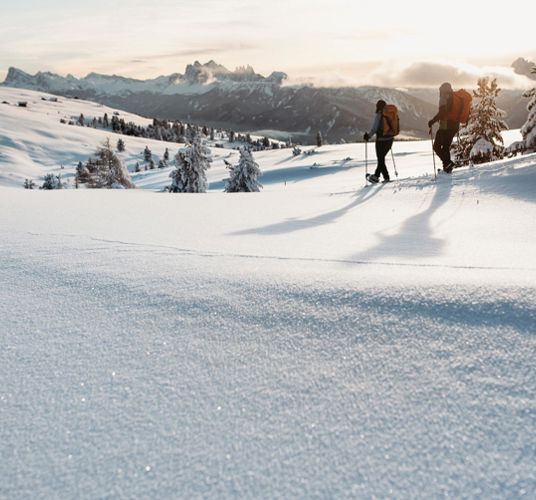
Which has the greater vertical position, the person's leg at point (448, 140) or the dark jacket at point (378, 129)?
the dark jacket at point (378, 129)

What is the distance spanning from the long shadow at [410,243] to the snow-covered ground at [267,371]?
66mm

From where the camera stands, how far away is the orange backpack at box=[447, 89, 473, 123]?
9.98 meters

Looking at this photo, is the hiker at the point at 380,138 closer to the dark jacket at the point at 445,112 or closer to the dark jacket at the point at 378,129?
the dark jacket at the point at 378,129

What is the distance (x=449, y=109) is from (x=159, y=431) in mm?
10293

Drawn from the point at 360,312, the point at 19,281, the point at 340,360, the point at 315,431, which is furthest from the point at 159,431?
the point at 19,281

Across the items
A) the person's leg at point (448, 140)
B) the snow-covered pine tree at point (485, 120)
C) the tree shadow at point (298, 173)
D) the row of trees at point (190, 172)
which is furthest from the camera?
the tree shadow at point (298, 173)

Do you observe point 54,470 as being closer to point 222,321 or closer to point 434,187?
point 222,321

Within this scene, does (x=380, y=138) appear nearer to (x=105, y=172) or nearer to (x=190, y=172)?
(x=190, y=172)

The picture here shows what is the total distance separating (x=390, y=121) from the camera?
11.2 m

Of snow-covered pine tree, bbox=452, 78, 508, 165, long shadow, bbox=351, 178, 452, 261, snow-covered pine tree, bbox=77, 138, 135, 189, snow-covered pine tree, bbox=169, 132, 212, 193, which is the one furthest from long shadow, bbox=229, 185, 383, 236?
snow-covered pine tree, bbox=77, 138, 135, 189

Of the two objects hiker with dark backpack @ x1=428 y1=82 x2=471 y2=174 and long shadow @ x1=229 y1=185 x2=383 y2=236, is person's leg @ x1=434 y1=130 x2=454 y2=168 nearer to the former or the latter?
hiker with dark backpack @ x1=428 y1=82 x2=471 y2=174

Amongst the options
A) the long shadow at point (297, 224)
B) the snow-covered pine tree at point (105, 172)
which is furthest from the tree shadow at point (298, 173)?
the long shadow at point (297, 224)

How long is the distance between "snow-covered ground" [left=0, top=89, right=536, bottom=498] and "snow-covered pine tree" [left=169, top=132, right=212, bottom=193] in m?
34.3

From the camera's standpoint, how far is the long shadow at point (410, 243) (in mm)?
3537
